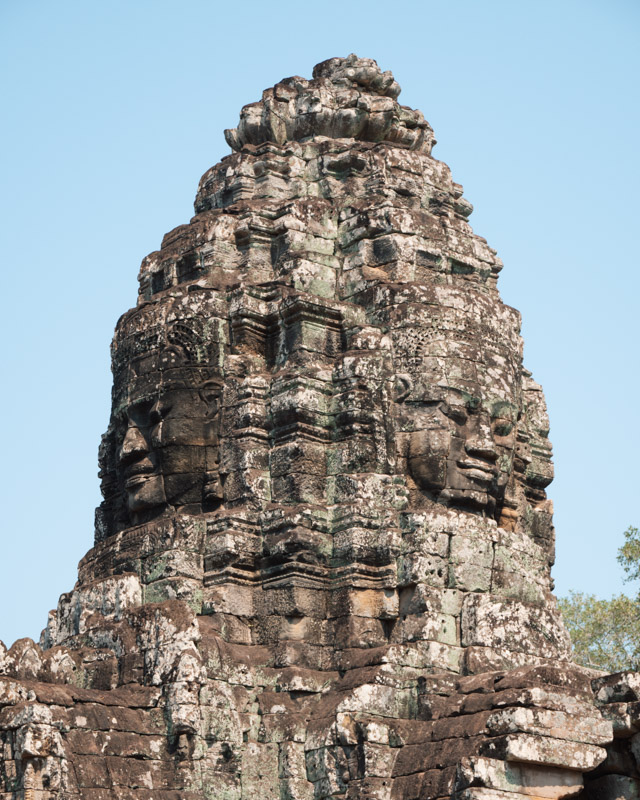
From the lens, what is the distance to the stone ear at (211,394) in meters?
20.4

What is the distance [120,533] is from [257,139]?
5669mm

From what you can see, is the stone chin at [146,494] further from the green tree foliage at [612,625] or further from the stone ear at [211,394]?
the green tree foliage at [612,625]

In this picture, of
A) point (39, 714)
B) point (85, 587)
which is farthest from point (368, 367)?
point (39, 714)

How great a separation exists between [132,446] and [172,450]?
0.60 metres

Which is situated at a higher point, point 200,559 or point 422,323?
point 422,323

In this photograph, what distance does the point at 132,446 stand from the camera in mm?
20547

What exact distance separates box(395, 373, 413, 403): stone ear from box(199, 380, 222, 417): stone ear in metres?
2.09

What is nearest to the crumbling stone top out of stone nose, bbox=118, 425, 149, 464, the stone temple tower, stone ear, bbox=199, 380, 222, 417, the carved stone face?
the stone temple tower

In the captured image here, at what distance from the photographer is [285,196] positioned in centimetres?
2212

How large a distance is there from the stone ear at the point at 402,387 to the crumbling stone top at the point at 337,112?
4.15 m

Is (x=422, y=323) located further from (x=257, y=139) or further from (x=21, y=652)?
(x=21, y=652)

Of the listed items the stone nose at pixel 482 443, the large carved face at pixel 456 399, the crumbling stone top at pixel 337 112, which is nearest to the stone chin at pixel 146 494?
the large carved face at pixel 456 399

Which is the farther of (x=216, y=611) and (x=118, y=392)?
(x=118, y=392)

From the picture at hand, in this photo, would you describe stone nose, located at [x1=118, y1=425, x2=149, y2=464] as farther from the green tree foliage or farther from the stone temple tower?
the green tree foliage
